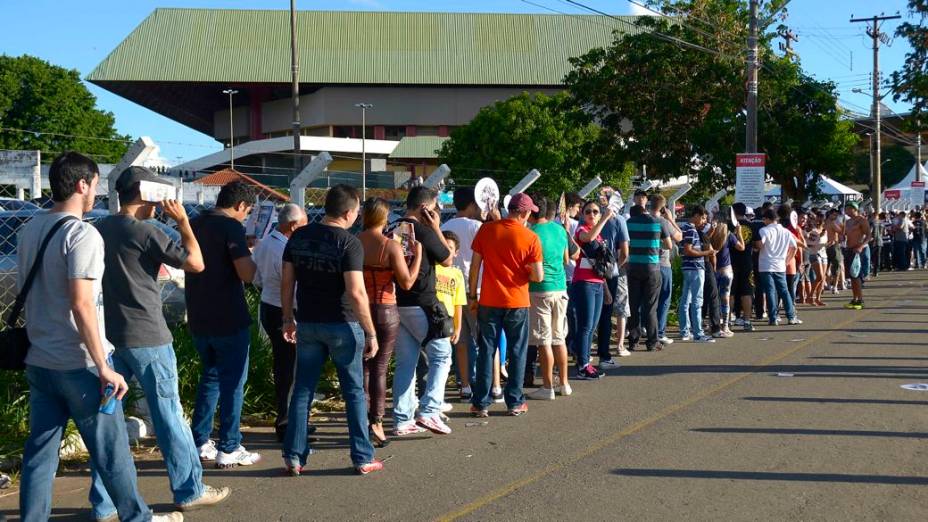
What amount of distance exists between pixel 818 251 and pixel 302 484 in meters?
14.9

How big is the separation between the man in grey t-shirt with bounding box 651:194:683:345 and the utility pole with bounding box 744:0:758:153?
9.30m

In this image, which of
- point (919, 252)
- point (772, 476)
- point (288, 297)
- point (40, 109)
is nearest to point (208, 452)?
point (288, 297)

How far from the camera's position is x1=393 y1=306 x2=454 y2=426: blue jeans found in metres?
7.88

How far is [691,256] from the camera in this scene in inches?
536

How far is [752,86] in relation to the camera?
2203 centimetres

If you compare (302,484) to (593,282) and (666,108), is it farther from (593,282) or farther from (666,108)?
(666,108)

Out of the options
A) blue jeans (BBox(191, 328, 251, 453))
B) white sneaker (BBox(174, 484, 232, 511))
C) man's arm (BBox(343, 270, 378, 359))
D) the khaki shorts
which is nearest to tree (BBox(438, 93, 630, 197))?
the khaki shorts

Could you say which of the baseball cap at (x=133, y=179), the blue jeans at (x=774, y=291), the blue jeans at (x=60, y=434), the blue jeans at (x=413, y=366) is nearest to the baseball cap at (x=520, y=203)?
the blue jeans at (x=413, y=366)

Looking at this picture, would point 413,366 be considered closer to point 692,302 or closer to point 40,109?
point 692,302

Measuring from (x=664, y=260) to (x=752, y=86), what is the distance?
10464mm

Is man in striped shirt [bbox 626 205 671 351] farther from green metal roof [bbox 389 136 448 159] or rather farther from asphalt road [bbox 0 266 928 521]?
green metal roof [bbox 389 136 448 159]

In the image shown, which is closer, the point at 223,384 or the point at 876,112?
the point at 223,384

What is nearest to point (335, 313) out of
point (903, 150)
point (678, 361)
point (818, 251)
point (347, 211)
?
point (347, 211)

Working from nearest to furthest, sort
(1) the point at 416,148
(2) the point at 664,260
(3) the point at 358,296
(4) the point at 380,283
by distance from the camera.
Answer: (3) the point at 358,296 < (4) the point at 380,283 < (2) the point at 664,260 < (1) the point at 416,148
